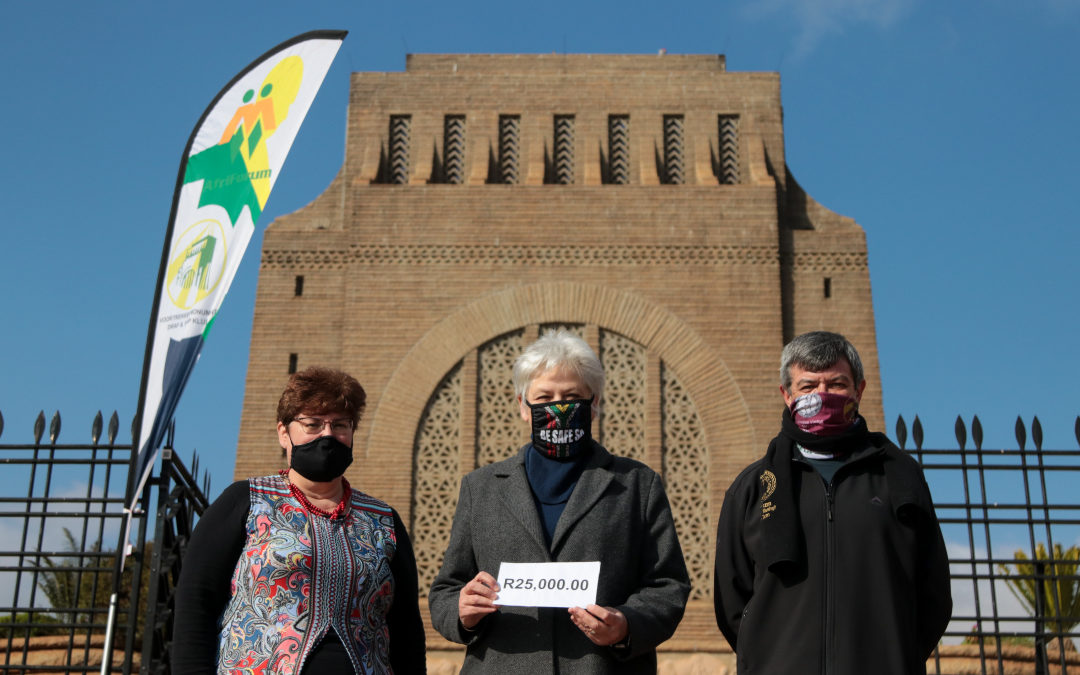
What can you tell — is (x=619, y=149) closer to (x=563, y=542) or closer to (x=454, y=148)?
(x=454, y=148)

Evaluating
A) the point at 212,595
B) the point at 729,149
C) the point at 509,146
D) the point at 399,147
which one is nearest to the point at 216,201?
the point at 212,595

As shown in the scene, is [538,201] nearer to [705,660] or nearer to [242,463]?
[242,463]

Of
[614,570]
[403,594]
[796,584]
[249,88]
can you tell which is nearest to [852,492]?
A: [796,584]

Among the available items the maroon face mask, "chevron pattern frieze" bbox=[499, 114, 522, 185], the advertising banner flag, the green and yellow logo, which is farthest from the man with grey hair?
"chevron pattern frieze" bbox=[499, 114, 522, 185]

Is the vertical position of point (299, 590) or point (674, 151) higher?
point (674, 151)

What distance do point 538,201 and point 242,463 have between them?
4529 millimetres

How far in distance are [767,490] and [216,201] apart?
4292 millimetres

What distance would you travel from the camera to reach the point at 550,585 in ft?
9.86

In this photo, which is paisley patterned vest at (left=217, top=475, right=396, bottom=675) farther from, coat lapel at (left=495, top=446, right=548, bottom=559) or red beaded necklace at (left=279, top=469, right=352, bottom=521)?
coat lapel at (left=495, top=446, right=548, bottom=559)

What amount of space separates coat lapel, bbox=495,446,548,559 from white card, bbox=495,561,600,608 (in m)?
0.09

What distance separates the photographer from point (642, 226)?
12891 millimetres

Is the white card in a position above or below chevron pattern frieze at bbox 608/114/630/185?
below

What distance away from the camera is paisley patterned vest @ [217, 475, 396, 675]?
9.56ft

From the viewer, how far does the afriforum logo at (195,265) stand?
6.14 metres
